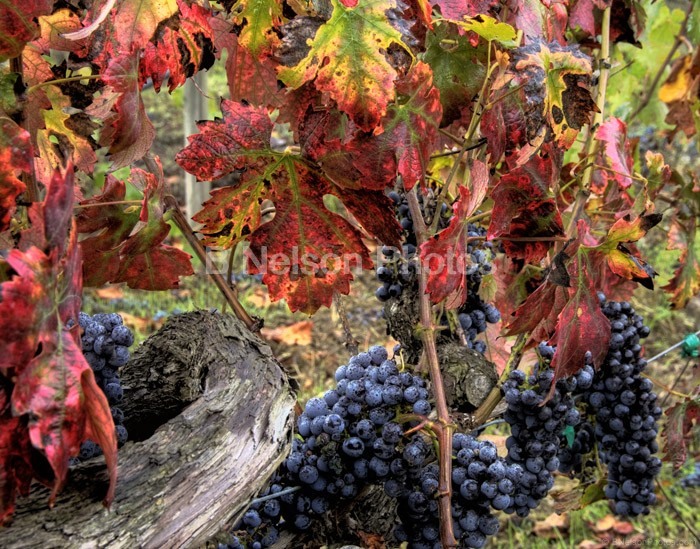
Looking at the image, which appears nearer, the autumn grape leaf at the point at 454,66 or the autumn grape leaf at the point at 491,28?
the autumn grape leaf at the point at 491,28

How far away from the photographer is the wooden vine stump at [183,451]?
0.78 meters

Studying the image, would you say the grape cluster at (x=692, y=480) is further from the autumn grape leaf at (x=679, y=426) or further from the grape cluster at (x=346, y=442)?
the grape cluster at (x=346, y=442)

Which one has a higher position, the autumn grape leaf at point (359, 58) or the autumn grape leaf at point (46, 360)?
the autumn grape leaf at point (359, 58)

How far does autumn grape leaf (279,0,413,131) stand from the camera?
3.03ft

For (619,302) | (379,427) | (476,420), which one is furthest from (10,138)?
(619,302)

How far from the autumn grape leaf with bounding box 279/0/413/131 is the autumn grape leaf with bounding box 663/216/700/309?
107cm

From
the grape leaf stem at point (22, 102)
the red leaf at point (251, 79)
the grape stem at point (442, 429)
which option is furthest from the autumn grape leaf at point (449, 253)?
the grape leaf stem at point (22, 102)

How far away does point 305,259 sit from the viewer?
1.11m

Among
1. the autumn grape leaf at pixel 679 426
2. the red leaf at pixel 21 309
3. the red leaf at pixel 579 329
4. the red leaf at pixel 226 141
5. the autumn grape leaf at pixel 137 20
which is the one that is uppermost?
the autumn grape leaf at pixel 137 20

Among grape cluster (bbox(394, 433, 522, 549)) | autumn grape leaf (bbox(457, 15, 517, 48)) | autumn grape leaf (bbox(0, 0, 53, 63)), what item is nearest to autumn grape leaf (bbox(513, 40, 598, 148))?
autumn grape leaf (bbox(457, 15, 517, 48))

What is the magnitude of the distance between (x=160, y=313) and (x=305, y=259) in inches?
83.7

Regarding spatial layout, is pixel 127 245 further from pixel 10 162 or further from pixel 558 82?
pixel 558 82

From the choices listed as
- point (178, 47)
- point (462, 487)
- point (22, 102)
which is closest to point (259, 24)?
point (178, 47)

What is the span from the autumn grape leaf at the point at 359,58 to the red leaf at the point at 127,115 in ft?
0.72
